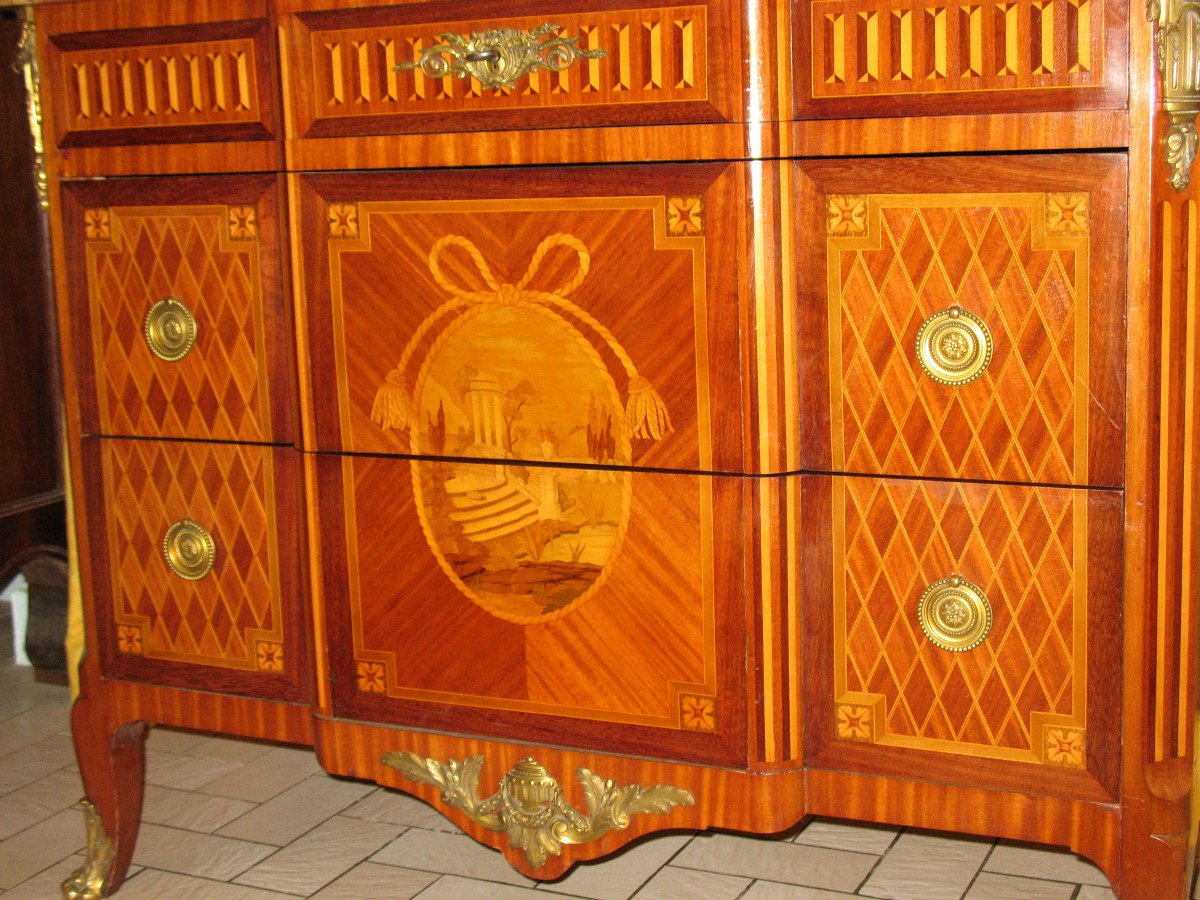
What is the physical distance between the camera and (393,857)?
2328 millimetres

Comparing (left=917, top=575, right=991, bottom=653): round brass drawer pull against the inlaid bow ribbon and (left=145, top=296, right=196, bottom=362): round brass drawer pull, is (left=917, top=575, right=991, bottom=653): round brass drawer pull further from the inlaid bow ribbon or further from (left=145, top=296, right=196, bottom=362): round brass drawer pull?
(left=145, top=296, right=196, bottom=362): round brass drawer pull

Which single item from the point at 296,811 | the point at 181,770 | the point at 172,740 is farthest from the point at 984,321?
the point at 172,740

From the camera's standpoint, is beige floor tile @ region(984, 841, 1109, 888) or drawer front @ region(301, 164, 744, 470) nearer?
drawer front @ region(301, 164, 744, 470)

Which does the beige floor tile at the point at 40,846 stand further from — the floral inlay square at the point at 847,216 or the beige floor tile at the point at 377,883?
the floral inlay square at the point at 847,216

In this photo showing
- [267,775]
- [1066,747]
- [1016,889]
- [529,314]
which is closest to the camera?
[1066,747]

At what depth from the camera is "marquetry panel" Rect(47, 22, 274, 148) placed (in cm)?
187

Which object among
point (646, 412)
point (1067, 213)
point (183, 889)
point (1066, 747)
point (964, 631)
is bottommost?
point (183, 889)

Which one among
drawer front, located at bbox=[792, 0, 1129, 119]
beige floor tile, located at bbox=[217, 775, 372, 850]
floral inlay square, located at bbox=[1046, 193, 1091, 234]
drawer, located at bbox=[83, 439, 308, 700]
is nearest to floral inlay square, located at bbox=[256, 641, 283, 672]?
drawer, located at bbox=[83, 439, 308, 700]

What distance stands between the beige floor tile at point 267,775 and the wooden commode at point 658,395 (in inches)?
23.0

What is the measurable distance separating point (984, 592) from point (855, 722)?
0.22 meters

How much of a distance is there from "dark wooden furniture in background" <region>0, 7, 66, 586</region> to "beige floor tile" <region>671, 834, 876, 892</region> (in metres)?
1.51

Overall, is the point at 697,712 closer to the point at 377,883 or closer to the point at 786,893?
the point at 786,893

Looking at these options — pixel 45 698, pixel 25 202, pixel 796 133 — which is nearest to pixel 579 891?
pixel 796 133

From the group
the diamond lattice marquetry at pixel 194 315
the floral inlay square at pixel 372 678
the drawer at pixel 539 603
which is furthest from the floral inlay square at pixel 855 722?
the diamond lattice marquetry at pixel 194 315
